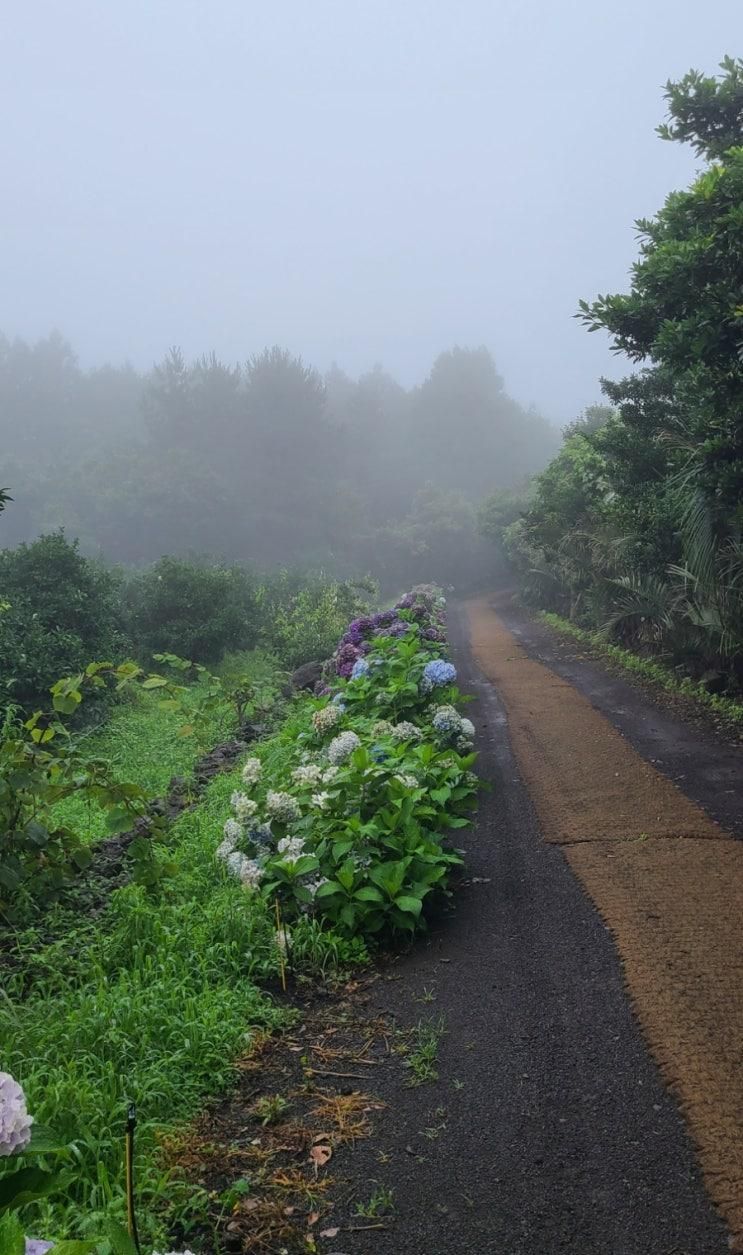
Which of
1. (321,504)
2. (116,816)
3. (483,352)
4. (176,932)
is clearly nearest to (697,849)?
(176,932)

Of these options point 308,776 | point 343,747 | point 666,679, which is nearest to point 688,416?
point 666,679

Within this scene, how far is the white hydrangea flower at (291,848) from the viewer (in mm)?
4117

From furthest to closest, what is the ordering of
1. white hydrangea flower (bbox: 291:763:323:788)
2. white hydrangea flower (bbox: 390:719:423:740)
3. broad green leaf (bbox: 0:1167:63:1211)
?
white hydrangea flower (bbox: 390:719:423:740) < white hydrangea flower (bbox: 291:763:323:788) < broad green leaf (bbox: 0:1167:63:1211)

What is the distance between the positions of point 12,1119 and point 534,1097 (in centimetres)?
211

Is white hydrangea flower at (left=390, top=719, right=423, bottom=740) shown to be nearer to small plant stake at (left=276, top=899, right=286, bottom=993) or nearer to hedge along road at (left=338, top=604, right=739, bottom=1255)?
hedge along road at (left=338, top=604, right=739, bottom=1255)

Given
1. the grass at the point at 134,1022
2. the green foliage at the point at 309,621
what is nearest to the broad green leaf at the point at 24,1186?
the grass at the point at 134,1022

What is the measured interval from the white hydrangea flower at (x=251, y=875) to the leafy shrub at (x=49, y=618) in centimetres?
730

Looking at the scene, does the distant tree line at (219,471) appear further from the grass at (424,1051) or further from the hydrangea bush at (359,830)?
the grass at (424,1051)

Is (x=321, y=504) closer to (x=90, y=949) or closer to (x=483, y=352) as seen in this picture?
(x=483, y=352)

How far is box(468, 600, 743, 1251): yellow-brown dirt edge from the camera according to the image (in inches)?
106

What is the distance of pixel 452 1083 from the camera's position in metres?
2.93

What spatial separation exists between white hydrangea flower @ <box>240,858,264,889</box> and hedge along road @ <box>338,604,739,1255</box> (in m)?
0.79

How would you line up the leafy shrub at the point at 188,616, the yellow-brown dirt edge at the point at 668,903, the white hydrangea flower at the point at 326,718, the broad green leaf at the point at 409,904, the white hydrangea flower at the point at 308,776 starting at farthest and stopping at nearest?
1. the leafy shrub at the point at 188,616
2. the white hydrangea flower at the point at 326,718
3. the white hydrangea flower at the point at 308,776
4. the broad green leaf at the point at 409,904
5. the yellow-brown dirt edge at the point at 668,903

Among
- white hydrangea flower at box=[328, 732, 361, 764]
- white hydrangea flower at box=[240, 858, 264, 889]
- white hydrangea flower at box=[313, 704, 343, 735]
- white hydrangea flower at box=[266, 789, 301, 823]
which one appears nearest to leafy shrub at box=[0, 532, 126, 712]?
white hydrangea flower at box=[313, 704, 343, 735]
